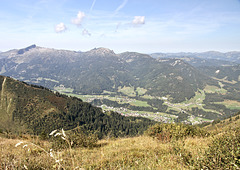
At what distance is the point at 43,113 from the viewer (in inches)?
3494

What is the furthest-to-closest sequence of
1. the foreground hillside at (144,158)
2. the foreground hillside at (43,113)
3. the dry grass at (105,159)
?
the foreground hillside at (43,113) < the dry grass at (105,159) < the foreground hillside at (144,158)

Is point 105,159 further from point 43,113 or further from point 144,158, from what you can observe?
point 43,113

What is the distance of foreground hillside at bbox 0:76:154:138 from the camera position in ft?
266

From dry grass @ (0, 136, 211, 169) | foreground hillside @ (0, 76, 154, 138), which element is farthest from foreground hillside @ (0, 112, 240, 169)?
foreground hillside @ (0, 76, 154, 138)

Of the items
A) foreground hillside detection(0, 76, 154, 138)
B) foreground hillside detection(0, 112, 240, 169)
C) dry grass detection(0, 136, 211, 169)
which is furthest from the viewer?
foreground hillside detection(0, 76, 154, 138)

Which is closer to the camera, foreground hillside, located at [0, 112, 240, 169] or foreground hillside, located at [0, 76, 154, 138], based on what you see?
foreground hillside, located at [0, 112, 240, 169]

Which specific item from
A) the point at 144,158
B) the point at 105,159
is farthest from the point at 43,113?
the point at 144,158

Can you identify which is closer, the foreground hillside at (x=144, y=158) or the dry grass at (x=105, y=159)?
the foreground hillside at (x=144, y=158)

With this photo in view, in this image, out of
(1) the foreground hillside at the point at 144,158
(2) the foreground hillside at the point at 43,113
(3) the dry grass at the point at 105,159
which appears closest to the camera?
(1) the foreground hillside at the point at 144,158

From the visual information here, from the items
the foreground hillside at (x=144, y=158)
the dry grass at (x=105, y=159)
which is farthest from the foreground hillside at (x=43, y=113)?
the foreground hillside at (x=144, y=158)

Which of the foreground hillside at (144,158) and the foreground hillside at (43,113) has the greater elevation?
the foreground hillside at (144,158)

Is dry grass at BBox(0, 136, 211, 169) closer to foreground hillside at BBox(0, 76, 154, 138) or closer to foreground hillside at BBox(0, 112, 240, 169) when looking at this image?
foreground hillside at BBox(0, 112, 240, 169)

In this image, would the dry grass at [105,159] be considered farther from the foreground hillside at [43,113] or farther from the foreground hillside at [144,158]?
the foreground hillside at [43,113]

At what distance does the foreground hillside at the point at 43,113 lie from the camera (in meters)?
81.2
